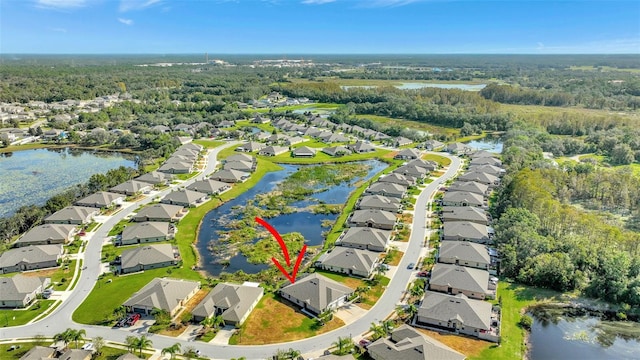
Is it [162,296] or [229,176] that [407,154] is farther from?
[162,296]

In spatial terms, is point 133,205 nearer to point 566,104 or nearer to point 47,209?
point 47,209

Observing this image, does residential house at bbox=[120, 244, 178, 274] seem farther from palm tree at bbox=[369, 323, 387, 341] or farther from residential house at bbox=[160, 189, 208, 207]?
palm tree at bbox=[369, 323, 387, 341]

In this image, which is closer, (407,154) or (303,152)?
(407,154)

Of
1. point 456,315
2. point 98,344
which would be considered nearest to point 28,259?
point 98,344

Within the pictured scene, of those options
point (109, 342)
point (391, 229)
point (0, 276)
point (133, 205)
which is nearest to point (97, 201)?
point (133, 205)

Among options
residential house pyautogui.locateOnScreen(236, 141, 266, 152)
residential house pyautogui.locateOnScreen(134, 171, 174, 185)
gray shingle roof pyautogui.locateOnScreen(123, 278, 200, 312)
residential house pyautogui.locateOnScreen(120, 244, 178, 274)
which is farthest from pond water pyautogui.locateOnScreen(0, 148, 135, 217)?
gray shingle roof pyautogui.locateOnScreen(123, 278, 200, 312)

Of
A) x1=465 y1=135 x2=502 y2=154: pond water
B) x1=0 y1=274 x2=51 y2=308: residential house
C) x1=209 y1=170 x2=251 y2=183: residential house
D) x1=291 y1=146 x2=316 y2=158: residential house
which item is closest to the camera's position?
x1=0 y1=274 x2=51 y2=308: residential house

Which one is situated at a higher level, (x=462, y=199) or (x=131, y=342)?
(x=462, y=199)
